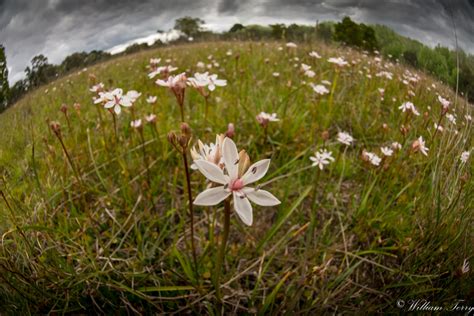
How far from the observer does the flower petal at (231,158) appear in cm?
54

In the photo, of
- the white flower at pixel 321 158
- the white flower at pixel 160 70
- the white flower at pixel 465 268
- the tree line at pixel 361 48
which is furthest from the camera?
the white flower at pixel 321 158

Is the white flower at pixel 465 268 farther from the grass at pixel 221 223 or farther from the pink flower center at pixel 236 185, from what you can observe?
the pink flower center at pixel 236 185

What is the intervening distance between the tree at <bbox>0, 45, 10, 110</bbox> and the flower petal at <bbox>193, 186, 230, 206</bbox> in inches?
31.3

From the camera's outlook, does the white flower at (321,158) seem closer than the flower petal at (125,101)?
No

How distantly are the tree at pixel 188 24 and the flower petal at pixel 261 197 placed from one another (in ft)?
2.90

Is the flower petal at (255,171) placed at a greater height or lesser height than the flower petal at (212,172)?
lesser

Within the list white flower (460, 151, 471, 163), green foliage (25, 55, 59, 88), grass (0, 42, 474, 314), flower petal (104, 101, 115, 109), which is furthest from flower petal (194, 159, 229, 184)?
green foliage (25, 55, 59, 88)

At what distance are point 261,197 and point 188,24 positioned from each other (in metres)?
0.92

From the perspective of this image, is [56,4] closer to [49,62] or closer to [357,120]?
[49,62]

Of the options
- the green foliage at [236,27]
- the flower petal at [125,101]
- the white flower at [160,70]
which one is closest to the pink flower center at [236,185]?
the flower petal at [125,101]

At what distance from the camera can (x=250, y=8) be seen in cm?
122

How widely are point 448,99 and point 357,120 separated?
1.05 m

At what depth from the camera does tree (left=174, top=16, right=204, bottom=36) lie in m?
1.23

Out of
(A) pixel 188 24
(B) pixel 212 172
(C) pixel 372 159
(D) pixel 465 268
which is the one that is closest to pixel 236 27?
(A) pixel 188 24
